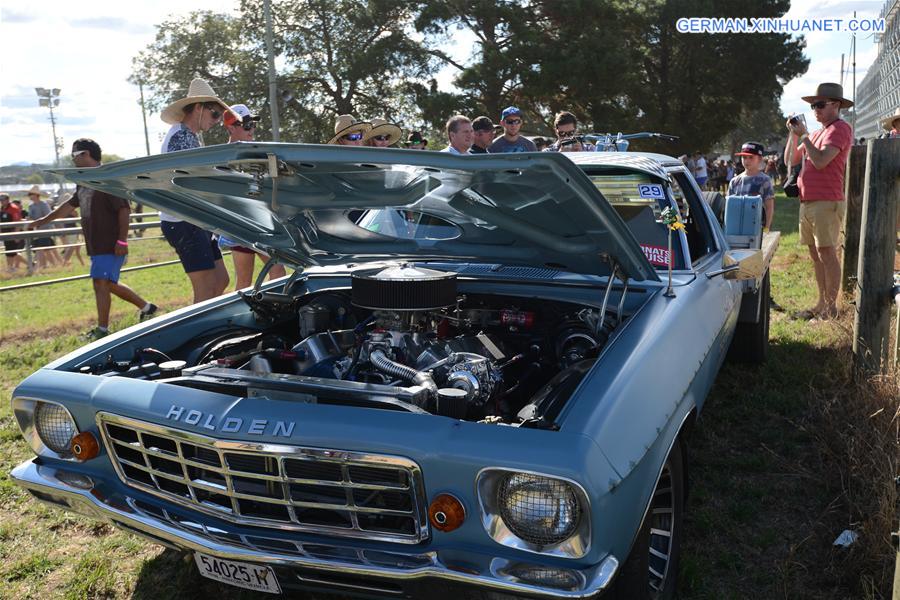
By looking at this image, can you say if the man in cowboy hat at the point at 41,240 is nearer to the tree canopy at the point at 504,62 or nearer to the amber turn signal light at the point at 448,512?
the tree canopy at the point at 504,62

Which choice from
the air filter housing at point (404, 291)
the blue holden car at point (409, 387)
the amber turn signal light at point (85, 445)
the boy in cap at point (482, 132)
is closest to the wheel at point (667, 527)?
the blue holden car at point (409, 387)

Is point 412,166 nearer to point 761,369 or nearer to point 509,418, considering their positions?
point 509,418

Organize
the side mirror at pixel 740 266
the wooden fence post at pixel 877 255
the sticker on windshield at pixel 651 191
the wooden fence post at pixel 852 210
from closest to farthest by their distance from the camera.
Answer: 1. the side mirror at pixel 740 266
2. the sticker on windshield at pixel 651 191
3. the wooden fence post at pixel 877 255
4. the wooden fence post at pixel 852 210

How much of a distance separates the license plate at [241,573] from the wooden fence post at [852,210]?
198 inches

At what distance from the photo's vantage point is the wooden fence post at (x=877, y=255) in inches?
151

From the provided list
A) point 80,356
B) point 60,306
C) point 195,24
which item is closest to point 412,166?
point 80,356

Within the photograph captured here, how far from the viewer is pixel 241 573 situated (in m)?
2.18

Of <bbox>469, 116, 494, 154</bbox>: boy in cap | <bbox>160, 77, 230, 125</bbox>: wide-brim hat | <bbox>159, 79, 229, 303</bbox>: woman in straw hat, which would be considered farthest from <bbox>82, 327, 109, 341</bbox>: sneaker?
<bbox>469, 116, 494, 154</bbox>: boy in cap

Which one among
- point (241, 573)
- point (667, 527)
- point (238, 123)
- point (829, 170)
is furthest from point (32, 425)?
point (829, 170)

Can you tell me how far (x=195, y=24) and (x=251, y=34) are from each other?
3.01 meters

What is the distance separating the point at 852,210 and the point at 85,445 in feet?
18.9

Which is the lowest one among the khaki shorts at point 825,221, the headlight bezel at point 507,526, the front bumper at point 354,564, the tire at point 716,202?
the front bumper at point 354,564

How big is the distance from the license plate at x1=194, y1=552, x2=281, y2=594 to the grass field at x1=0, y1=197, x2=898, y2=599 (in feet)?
1.97

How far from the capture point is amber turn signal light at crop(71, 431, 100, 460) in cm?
251
